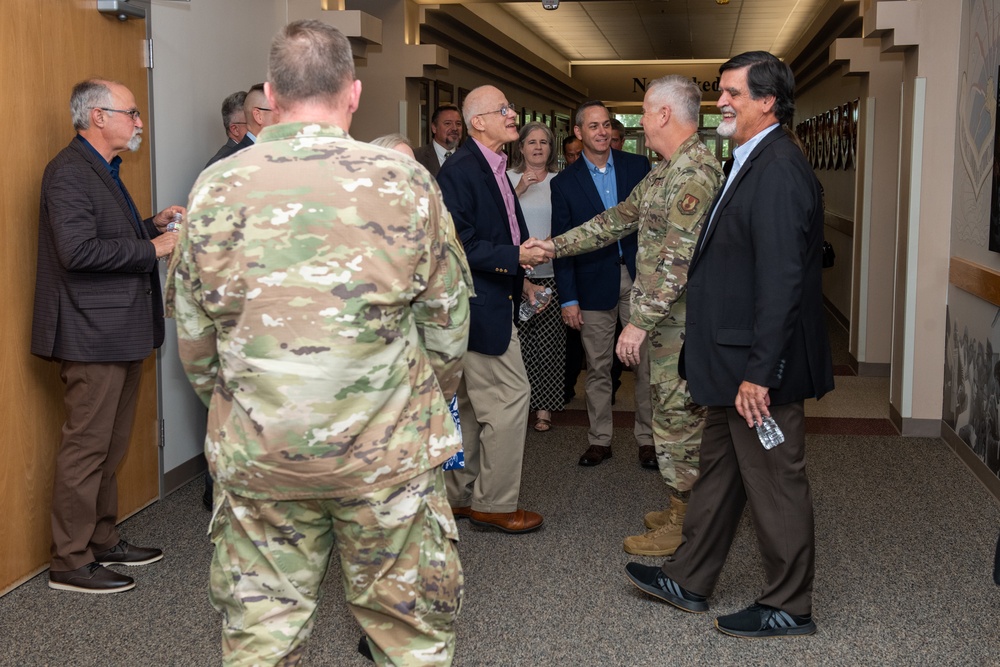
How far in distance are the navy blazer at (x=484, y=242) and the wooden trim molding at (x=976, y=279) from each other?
2.12 meters

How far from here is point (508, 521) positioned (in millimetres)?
3980

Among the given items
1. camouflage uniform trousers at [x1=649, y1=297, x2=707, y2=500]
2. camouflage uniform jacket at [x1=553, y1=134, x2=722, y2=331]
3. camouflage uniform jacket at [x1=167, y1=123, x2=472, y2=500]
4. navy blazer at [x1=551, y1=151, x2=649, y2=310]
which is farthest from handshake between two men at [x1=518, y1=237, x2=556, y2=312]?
camouflage uniform jacket at [x1=167, y1=123, x2=472, y2=500]

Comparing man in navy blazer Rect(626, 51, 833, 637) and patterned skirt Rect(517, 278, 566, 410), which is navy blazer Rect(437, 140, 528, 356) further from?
patterned skirt Rect(517, 278, 566, 410)

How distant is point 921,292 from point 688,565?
3.01 m

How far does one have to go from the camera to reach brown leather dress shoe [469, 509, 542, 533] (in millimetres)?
3975

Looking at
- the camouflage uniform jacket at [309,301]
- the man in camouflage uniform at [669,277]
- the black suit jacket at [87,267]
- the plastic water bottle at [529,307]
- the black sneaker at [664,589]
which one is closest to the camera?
the camouflage uniform jacket at [309,301]

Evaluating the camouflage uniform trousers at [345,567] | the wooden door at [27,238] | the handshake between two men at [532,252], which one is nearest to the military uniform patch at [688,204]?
the handshake between two men at [532,252]

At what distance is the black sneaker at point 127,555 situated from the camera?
3641mm

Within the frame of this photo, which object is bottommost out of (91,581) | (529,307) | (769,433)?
(91,581)

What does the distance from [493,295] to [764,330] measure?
4.11 ft

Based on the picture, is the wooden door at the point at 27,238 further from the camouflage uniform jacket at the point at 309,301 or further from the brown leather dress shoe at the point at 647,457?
the brown leather dress shoe at the point at 647,457

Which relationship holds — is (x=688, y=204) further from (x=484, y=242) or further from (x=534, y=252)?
(x=484, y=242)

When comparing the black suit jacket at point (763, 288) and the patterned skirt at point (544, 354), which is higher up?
the black suit jacket at point (763, 288)

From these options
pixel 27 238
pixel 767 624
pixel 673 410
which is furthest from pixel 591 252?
pixel 27 238
